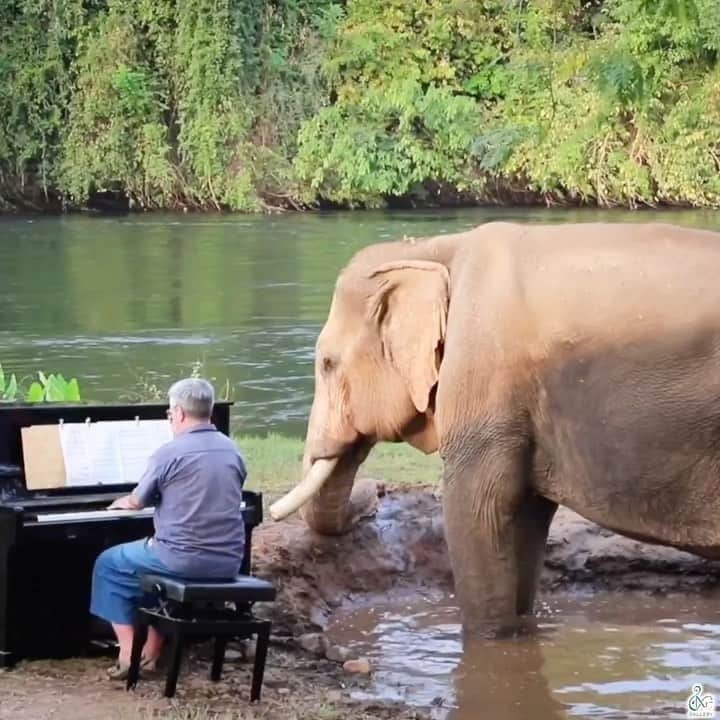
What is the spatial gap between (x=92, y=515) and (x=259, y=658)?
930 millimetres

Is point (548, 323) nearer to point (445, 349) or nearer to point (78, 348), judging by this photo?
point (445, 349)

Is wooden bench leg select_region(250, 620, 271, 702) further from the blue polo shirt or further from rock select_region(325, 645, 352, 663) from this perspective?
rock select_region(325, 645, 352, 663)

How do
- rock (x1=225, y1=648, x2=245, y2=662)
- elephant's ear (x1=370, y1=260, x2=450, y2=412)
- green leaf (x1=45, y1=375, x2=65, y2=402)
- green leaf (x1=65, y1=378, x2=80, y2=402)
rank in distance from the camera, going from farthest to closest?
green leaf (x1=45, y1=375, x2=65, y2=402), green leaf (x1=65, y1=378, x2=80, y2=402), elephant's ear (x1=370, y1=260, x2=450, y2=412), rock (x1=225, y1=648, x2=245, y2=662)

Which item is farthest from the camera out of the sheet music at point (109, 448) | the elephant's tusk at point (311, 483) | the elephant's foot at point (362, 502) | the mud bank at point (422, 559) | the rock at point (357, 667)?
the elephant's foot at point (362, 502)

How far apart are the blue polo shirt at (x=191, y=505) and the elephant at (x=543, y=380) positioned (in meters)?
1.50

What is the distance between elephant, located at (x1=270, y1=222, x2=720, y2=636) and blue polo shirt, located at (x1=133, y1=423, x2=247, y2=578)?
1.50 m

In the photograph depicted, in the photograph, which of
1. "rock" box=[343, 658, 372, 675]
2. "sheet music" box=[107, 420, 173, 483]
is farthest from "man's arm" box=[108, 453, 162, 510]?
"rock" box=[343, 658, 372, 675]

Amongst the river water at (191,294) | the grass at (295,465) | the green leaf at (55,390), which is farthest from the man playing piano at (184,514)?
the river water at (191,294)

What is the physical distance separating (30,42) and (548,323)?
42084mm

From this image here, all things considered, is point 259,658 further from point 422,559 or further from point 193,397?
point 422,559

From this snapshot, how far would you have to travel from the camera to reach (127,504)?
6672mm

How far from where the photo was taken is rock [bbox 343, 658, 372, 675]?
765 centimetres

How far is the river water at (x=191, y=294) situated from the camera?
65.4ft

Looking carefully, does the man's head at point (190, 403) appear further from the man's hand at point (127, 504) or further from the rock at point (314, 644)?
the rock at point (314, 644)
